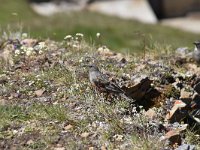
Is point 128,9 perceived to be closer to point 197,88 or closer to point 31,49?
A: point 31,49

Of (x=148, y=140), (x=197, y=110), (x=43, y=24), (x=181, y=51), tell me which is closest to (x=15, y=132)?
(x=148, y=140)

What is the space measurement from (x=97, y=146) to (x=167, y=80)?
8.52ft

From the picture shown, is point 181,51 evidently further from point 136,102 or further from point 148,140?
point 148,140

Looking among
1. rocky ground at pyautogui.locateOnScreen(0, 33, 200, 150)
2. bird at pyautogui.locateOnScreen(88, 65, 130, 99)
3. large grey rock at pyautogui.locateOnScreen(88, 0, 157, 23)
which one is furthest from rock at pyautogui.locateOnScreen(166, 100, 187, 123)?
large grey rock at pyautogui.locateOnScreen(88, 0, 157, 23)

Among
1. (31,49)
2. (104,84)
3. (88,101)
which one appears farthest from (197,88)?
(31,49)

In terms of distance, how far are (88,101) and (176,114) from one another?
1.18m

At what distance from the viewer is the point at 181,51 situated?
11.9 meters

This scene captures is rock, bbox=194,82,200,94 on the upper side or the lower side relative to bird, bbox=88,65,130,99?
lower

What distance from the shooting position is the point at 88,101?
28.0ft

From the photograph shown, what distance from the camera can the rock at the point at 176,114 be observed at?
28.8ft

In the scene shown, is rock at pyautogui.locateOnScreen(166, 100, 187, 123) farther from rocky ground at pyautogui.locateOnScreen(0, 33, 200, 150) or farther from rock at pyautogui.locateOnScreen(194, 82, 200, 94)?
rock at pyautogui.locateOnScreen(194, 82, 200, 94)

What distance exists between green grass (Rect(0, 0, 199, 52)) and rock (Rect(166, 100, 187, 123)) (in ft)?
46.2

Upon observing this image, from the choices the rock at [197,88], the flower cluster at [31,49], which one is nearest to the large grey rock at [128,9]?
the flower cluster at [31,49]

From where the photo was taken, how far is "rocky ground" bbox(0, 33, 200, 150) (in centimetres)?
783
